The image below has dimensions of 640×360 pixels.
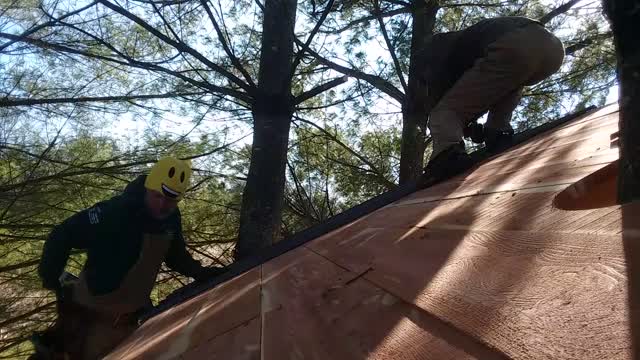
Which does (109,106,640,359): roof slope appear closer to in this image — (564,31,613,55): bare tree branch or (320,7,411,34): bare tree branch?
(320,7,411,34): bare tree branch

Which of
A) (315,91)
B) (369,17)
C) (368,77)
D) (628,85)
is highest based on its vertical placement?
(369,17)

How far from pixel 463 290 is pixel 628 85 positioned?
482 millimetres

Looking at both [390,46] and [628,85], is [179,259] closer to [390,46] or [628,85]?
[628,85]

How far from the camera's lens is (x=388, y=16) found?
529 centimetres

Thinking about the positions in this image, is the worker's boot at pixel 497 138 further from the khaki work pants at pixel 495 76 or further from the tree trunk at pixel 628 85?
the tree trunk at pixel 628 85

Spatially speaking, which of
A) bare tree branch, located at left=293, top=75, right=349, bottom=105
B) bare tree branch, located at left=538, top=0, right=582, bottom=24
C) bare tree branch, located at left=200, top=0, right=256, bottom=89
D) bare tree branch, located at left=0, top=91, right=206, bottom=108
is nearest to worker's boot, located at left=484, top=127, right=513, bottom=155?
bare tree branch, located at left=293, top=75, right=349, bottom=105

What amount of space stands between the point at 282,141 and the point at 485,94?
191 centimetres

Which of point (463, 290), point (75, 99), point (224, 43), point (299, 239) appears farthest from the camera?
point (75, 99)

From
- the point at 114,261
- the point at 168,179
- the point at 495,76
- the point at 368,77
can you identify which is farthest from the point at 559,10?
the point at 114,261

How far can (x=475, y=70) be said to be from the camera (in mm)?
2627

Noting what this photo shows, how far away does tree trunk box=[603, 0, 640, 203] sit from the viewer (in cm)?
79

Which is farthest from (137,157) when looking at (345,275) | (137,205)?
(345,275)

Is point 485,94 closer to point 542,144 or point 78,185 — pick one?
point 542,144

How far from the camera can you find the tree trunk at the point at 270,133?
400 centimetres
